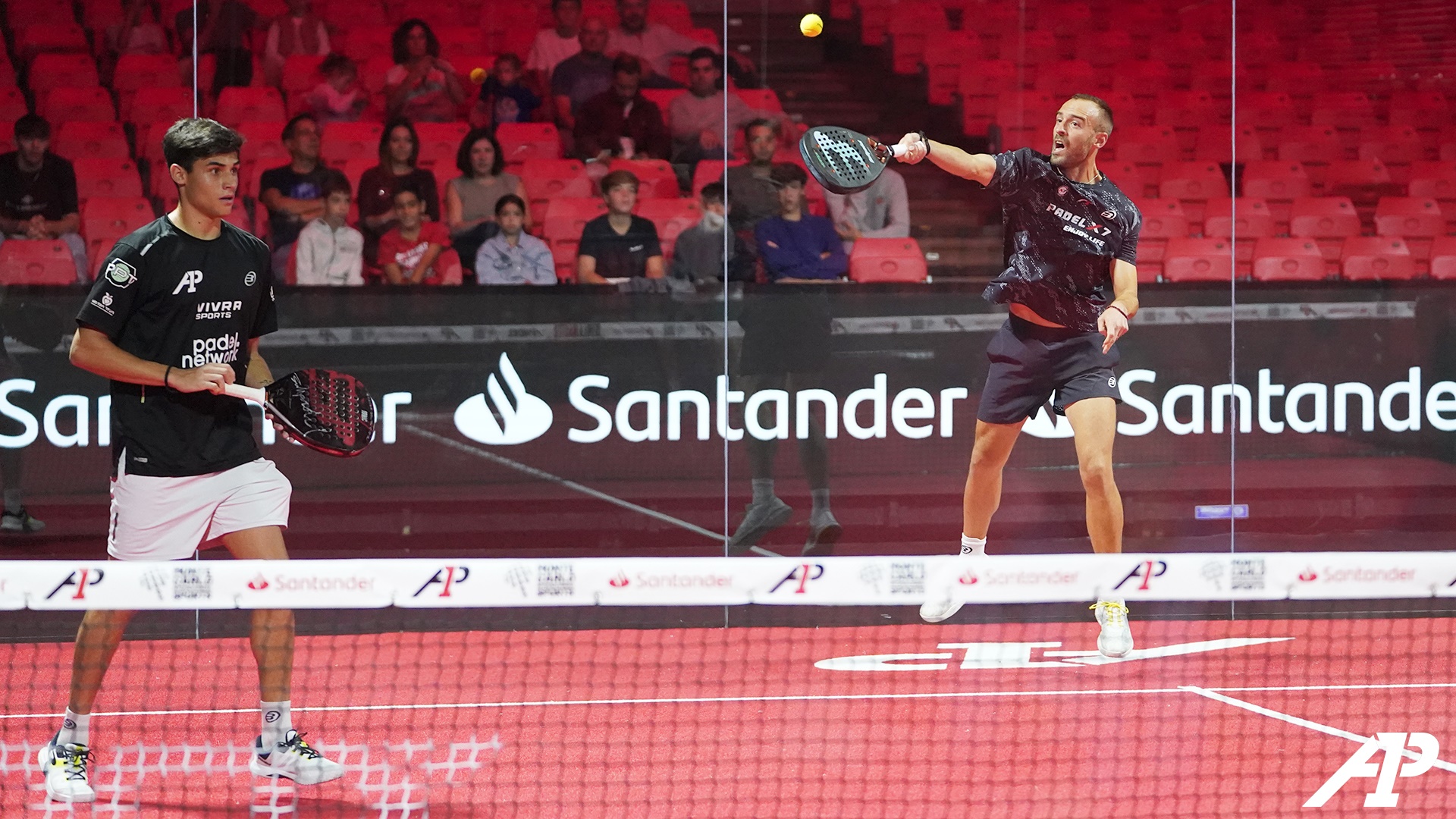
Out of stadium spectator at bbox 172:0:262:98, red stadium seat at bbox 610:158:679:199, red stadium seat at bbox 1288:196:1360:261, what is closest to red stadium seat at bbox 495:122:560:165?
red stadium seat at bbox 610:158:679:199

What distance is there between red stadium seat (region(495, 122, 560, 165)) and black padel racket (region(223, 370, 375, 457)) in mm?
2735

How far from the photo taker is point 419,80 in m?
7.35

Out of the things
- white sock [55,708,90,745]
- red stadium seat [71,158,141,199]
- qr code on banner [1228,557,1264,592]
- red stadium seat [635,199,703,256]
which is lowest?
white sock [55,708,90,745]

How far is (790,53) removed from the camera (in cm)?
731

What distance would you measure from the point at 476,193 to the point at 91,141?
170cm

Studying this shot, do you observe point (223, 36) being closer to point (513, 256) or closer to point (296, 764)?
point (513, 256)

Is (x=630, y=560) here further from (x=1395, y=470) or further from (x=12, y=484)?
(x=1395, y=470)

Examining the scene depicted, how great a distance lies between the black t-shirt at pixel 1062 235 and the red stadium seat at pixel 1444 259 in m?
2.71

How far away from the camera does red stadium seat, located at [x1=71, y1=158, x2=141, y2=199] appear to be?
696cm

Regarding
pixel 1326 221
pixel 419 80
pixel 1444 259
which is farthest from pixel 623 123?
pixel 1444 259

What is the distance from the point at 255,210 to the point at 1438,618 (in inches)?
232

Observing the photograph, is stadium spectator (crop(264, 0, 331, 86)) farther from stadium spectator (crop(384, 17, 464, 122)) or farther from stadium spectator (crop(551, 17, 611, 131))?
stadium spectator (crop(551, 17, 611, 131))

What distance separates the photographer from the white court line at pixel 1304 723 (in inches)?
189

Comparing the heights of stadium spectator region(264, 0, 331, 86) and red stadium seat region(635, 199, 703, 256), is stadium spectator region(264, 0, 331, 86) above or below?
above
